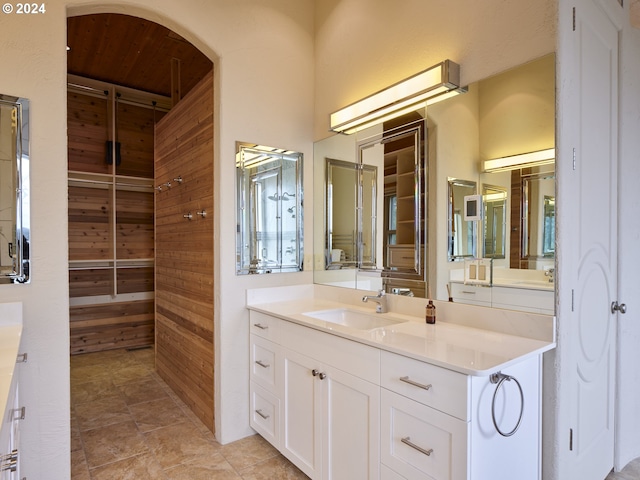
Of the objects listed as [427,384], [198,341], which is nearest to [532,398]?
[427,384]

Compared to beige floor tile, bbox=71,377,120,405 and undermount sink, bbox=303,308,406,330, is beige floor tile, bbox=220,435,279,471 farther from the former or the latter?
beige floor tile, bbox=71,377,120,405

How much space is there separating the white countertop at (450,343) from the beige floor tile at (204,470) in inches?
37.7

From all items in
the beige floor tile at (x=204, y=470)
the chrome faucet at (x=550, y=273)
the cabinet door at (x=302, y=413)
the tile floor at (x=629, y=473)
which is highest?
the chrome faucet at (x=550, y=273)

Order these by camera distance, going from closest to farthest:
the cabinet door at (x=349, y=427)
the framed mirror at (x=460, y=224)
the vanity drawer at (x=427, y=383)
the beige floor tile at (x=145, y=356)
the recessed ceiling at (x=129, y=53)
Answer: the vanity drawer at (x=427, y=383) → the cabinet door at (x=349, y=427) → the framed mirror at (x=460, y=224) → the recessed ceiling at (x=129, y=53) → the beige floor tile at (x=145, y=356)

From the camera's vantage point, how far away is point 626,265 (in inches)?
85.7

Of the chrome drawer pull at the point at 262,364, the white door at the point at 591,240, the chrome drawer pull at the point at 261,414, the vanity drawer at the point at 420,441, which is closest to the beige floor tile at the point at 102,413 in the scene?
the chrome drawer pull at the point at 261,414

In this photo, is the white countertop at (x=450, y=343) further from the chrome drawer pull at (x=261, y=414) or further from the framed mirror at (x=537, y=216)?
the chrome drawer pull at (x=261, y=414)

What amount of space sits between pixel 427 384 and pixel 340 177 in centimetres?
169

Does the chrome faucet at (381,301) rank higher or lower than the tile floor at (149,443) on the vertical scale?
higher

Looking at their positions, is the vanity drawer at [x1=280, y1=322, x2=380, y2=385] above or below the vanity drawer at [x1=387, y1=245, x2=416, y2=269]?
below

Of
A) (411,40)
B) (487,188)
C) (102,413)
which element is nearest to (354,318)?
(487,188)

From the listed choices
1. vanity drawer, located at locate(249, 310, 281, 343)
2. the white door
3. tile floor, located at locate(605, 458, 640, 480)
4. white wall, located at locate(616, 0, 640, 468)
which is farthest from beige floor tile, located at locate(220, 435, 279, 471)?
white wall, located at locate(616, 0, 640, 468)

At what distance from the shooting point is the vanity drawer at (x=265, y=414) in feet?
7.47

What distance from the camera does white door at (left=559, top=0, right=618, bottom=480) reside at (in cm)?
168
